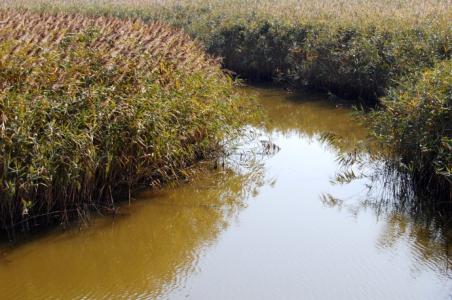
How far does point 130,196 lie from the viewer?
7590 millimetres

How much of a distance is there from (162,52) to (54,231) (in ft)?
9.80

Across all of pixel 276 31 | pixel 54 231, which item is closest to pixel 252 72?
pixel 276 31

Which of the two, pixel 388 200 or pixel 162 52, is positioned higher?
pixel 162 52

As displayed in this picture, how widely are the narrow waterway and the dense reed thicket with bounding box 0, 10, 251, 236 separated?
347mm

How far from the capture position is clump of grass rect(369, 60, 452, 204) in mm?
7184

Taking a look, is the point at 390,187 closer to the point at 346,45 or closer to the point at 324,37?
the point at 346,45

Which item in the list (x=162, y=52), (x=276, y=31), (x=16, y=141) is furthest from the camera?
(x=276, y=31)

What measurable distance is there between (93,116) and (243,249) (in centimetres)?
200

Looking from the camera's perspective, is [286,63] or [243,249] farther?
[286,63]

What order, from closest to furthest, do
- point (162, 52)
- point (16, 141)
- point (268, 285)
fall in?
point (268, 285) → point (16, 141) → point (162, 52)

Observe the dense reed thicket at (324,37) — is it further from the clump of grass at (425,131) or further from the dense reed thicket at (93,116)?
the dense reed thicket at (93,116)

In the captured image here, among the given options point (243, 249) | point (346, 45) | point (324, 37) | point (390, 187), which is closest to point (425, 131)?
point (390, 187)

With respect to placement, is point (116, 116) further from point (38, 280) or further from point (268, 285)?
point (268, 285)

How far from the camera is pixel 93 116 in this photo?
6930 millimetres
